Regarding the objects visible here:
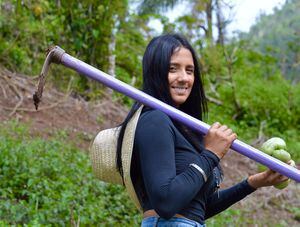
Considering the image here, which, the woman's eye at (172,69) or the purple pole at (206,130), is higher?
the woman's eye at (172,69)

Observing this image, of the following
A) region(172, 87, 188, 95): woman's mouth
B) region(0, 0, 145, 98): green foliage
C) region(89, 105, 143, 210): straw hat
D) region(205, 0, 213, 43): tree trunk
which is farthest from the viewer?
region(205, 0, 213, 43): tree trunk

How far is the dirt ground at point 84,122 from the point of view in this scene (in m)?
6.72

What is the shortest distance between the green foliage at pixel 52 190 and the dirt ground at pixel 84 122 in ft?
2.93

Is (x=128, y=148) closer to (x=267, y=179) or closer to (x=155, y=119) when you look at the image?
(x=155, y=119)

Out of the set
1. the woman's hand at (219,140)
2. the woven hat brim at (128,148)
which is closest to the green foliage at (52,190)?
the woven hat brim at (128,148)

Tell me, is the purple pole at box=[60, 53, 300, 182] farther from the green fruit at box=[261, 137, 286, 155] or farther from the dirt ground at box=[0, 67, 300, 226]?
the dirt ground at box=[0, 67, 300, 226]

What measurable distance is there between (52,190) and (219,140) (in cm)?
286

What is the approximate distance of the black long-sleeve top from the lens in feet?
6.54

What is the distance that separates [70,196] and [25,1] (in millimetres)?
4070

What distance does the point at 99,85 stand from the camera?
28.3 feet

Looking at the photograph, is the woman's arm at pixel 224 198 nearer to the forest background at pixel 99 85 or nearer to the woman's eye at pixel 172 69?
the woman's eye at pixel 172 69

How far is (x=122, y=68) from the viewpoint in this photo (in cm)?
1088

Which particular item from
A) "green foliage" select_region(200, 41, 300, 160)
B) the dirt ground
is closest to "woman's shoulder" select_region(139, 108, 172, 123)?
the dirt ground

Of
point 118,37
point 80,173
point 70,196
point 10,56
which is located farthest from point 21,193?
point 118,37
